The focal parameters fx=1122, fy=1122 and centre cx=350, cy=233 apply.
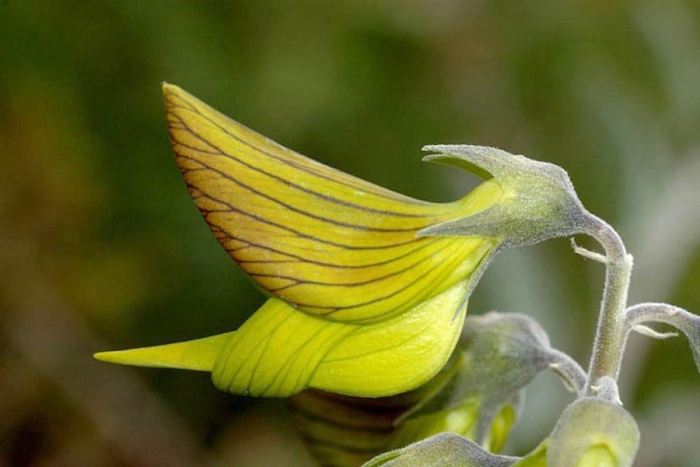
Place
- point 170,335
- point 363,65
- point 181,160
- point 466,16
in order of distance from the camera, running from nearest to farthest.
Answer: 1. point 181,160
2. point 170,335
3. point 363,65
4. point 466,16

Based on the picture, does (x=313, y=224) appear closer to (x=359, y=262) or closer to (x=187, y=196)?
(x=359, y=262)

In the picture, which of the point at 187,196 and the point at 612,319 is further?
the point at 187,196

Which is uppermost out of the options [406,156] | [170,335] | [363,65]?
[363,65]

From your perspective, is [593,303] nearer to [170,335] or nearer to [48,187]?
[170,335]

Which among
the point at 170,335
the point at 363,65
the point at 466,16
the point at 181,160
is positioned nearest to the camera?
the point at 181,160

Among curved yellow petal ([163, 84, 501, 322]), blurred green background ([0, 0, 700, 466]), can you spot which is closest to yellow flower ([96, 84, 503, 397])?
curved yellow petal ([163, 84, 501, 322])

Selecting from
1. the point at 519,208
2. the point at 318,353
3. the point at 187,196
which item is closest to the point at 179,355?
the point at 318,353

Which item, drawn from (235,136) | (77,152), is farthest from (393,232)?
(77,152)
